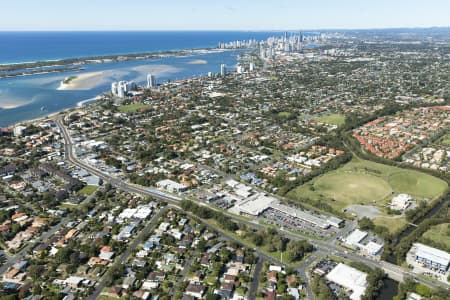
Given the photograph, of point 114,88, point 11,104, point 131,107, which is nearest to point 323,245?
point 131,107

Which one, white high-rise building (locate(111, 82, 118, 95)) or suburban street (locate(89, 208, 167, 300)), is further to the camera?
white high-rise building (locate(111, 82, 118, 95))

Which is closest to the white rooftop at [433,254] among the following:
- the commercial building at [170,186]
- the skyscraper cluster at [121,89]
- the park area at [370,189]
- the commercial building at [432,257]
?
the commercial building at [432,257]

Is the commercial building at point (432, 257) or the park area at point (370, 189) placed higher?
the commercial building at point (432, 257)

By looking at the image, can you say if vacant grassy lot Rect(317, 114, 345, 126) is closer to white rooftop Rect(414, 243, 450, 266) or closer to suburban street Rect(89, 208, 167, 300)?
white rooftop Rect(414, 243, 450, 266)

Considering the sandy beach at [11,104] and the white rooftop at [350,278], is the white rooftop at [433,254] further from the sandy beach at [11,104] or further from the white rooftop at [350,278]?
the sandy beach at [11,104]

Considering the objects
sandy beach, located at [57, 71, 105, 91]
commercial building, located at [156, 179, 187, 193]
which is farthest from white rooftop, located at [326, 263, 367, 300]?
sandy beach, located at [57, 71, 105, 91]

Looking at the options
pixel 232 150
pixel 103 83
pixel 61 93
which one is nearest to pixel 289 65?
pixel 103 83

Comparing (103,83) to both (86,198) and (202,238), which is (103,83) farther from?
(202,238)
